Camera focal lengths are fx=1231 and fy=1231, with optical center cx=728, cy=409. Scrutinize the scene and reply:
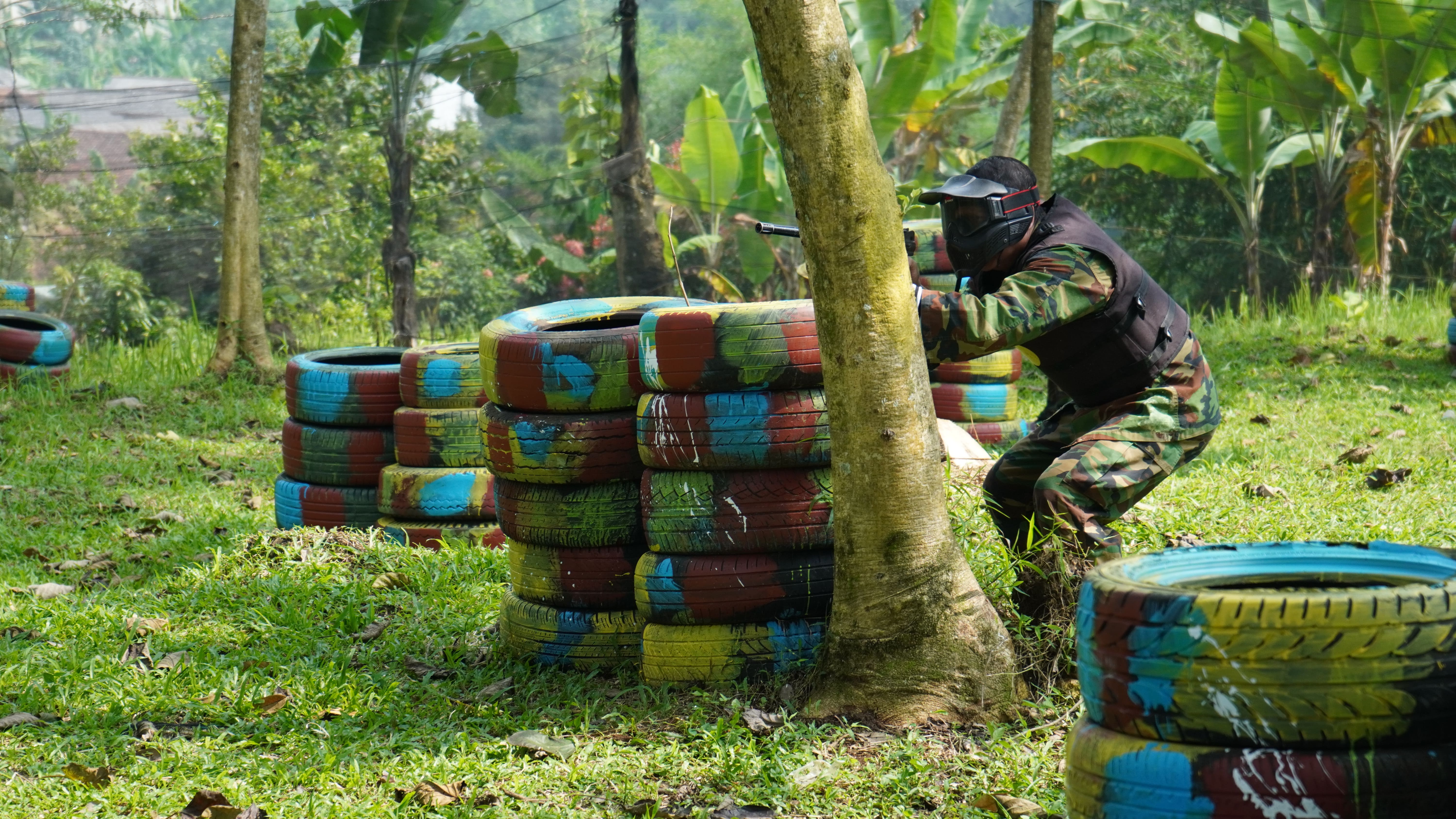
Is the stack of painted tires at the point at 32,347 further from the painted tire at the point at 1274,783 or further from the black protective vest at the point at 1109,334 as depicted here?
the painted tire at the point at 1274,783

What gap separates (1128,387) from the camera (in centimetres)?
443

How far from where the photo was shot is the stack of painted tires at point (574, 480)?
15.4 feet

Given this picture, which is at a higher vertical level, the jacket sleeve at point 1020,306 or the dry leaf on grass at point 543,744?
the jacket sleeve at point 1020,306

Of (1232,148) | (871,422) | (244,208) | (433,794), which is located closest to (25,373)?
(244,208)

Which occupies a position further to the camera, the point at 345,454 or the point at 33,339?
the point at 33,339

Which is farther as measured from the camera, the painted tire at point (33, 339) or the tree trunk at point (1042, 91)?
the painted tire at point (33, 339)

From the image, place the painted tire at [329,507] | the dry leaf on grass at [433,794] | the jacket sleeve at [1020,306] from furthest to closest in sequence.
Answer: the painted tire at [329,507] → the jacket sleeve at [1020,306] → the dry leaf on grass at [433,794]

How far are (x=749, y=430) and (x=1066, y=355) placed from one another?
1.18 meters

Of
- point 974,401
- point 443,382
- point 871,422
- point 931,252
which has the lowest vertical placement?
point 974,401

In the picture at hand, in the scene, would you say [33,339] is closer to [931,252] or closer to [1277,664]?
[931,252]

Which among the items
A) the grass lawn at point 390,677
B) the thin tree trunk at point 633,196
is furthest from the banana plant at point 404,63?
the grass lawn at point 390,677

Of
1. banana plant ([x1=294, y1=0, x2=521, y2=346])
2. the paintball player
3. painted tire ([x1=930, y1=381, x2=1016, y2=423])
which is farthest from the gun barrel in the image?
banana plant ([x1=294, y1=0, x2=521, y2=346])

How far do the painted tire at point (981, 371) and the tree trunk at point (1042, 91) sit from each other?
213 cm

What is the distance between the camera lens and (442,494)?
6.66m
